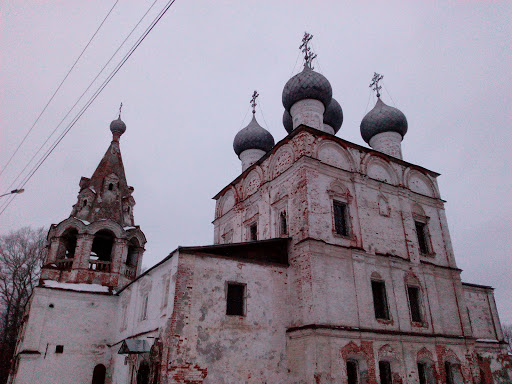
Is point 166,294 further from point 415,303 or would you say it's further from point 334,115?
point 334,115

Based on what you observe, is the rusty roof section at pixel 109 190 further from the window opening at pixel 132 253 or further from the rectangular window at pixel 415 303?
the rectangular window at pixel 415 303

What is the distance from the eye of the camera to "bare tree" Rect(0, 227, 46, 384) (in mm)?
21141

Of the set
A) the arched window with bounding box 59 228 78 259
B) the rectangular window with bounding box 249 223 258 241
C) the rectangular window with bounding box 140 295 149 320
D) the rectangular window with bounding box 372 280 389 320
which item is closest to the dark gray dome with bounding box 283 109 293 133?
the rectangular window with bounding box 249 223 258 241

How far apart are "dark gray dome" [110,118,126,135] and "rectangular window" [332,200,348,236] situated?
42.8ft

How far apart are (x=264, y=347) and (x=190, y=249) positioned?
11.6ft

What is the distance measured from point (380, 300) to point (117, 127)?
15.7 meters

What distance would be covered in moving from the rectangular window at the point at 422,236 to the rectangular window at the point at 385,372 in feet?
16.2

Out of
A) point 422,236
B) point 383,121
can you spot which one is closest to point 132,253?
point 422,236

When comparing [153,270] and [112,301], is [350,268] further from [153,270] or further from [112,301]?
[112,301]

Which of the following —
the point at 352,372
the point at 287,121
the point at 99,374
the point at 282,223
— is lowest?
the point at 99,374

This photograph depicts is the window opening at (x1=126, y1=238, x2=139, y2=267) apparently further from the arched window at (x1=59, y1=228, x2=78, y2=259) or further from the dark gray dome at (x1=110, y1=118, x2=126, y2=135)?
the dark gray dome at (x1=110, y1=118, x2=126, y2=135)

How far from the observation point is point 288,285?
40.2 feet

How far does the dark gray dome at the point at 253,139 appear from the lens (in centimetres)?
1834

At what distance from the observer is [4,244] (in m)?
23.1
